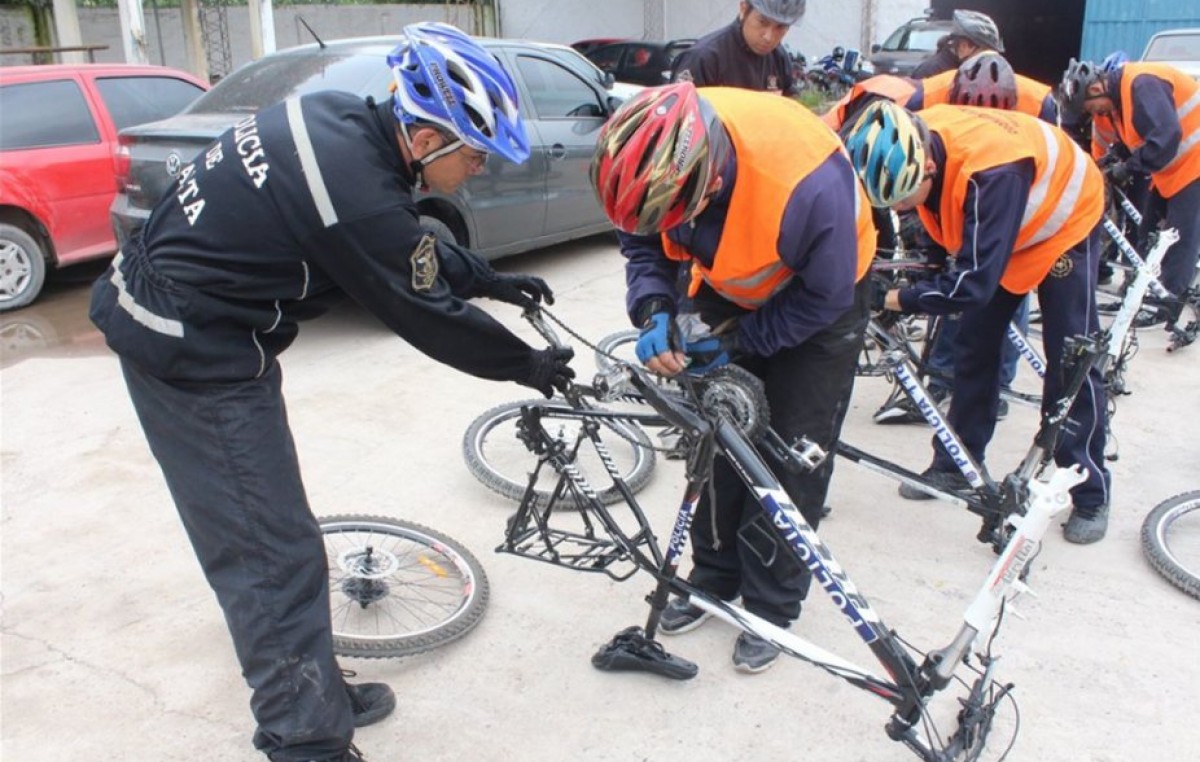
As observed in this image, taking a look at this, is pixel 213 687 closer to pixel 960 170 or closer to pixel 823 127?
pixel 823 127

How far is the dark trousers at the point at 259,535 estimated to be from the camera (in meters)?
2.23

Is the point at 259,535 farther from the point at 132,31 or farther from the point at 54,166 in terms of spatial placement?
the point at 132,31

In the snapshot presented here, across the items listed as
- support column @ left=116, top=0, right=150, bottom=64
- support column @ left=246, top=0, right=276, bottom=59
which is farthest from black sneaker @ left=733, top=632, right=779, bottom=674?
support column @ left=246, top=0, right=276, bottom=59

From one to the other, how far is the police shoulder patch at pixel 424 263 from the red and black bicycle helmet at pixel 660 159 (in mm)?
518

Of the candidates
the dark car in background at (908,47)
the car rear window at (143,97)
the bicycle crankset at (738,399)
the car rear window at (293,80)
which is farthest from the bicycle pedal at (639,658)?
the dark car in background at (908,47)

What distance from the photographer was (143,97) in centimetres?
718

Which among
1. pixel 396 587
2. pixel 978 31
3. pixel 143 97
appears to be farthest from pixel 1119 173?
pixel 143 97

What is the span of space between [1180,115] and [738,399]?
4.69 m

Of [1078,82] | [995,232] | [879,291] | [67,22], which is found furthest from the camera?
[67,22]

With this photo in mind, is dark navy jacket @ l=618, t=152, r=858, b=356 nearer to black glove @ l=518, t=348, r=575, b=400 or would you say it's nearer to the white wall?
black glove @ l=518, t=348, r=575, b=400

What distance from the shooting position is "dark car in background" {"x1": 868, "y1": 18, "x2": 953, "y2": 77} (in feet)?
49.8

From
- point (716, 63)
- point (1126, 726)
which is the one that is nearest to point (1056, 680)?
point (1126, 726)

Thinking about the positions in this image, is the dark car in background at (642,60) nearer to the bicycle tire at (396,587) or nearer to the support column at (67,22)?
the support column at (67,22)

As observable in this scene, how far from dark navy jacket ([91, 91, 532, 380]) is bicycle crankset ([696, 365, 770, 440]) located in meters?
0.72
